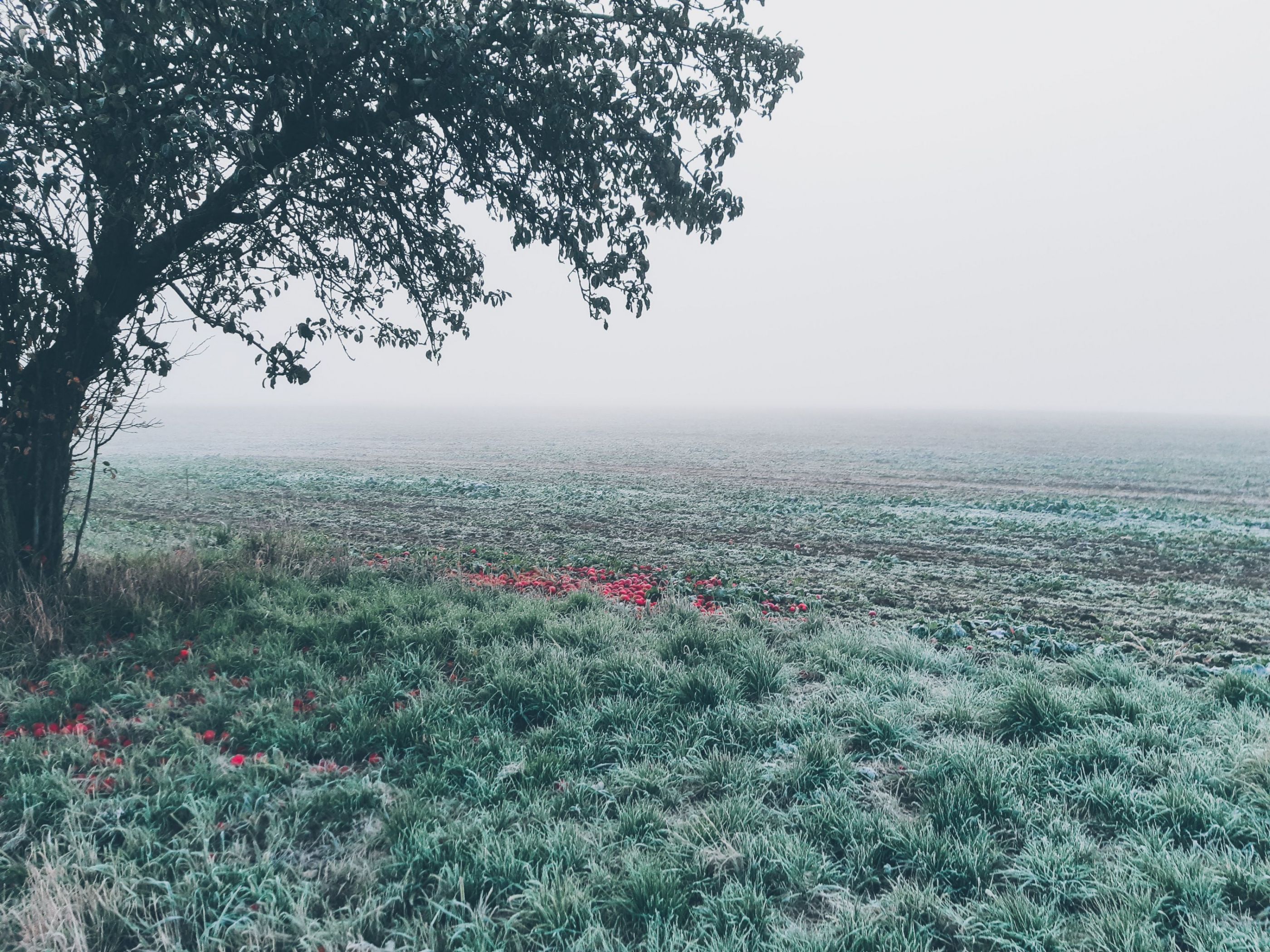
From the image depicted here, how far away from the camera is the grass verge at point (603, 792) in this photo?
3.10m

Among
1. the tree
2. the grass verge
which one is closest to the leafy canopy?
the tree

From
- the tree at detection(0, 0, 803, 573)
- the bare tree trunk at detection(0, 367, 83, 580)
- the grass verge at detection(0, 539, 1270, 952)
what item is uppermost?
the tree at detection(0, 0, 803, 573)

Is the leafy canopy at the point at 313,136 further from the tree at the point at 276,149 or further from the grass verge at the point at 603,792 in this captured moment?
the grass verge at the point at 603,792

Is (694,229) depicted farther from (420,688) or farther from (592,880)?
(592,880)

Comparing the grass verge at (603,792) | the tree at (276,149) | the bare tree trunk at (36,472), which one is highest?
the tree at (276,149)

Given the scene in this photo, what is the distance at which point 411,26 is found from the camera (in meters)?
6.02

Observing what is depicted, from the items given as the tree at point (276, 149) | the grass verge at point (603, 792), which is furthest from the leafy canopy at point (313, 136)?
the grass verge at point (603, 792)

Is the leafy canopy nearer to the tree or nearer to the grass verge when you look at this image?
the tree

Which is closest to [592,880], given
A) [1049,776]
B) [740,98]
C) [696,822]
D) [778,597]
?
[696,822]

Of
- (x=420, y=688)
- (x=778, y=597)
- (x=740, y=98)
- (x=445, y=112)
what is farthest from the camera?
(x=778, y=597)

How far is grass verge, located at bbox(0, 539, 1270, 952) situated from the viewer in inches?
122

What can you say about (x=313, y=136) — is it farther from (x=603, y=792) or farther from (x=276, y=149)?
(x=603, y=792)

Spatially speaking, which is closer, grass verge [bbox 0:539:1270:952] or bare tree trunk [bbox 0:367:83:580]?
grass verge [bbox 0:539:1270:952]

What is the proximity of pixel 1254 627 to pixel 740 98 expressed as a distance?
969cm
